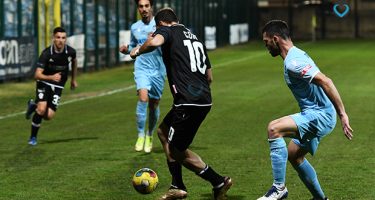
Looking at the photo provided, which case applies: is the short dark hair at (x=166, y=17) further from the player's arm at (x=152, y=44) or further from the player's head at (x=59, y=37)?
the player's head at (x=59, y=37)

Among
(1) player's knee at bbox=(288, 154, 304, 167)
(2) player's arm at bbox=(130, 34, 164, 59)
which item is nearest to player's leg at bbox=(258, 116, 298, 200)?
(1) player's knee at bbox=(288, 154, 304, 167)

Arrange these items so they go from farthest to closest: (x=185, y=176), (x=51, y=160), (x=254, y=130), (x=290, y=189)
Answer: (x=254, y=130)
(x=51, y=160)
(x=185, y=176)
(x=290, y=189)

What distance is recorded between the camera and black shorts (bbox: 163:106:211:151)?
9.41m

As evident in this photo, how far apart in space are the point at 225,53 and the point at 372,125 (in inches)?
1283

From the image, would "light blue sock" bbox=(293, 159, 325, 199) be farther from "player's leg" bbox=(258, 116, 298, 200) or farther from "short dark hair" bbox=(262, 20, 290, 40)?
"short dark hair" bbox=(262, 20, 290, 40)

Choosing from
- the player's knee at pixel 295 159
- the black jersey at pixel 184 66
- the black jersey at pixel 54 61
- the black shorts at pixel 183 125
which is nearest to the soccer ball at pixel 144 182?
the black shorts at pixel 183 125

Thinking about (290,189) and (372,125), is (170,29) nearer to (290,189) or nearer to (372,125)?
(290,189)

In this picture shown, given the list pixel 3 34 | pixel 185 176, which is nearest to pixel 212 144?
pixel 185 176

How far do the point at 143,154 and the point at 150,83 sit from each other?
1.06 meters

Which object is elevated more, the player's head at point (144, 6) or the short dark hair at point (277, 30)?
the player's head at point (144, 6)

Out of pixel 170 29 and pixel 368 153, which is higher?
pixel 170 29

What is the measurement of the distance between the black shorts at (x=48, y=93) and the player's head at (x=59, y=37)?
2.28 feet

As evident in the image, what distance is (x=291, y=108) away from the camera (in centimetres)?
1997

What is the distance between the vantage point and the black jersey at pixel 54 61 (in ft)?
49.1
